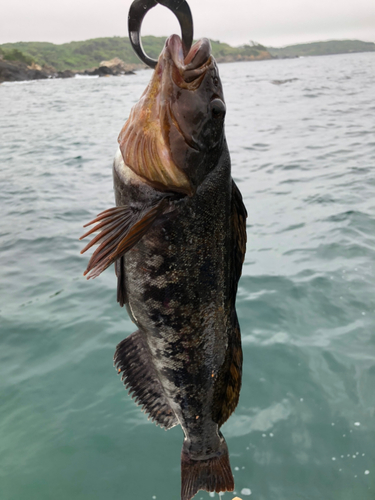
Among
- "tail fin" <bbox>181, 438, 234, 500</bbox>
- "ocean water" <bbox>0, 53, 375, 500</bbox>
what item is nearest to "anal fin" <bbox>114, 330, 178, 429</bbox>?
"tail fin" <bbox>181, 438, 234, 500</bbox>

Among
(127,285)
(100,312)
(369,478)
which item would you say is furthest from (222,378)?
(100,312)

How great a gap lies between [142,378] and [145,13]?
6.56 ft

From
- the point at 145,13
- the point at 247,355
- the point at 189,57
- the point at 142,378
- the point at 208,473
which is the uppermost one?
the point at 145,13

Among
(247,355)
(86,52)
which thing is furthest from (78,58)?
(247,355)

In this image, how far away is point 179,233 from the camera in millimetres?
2102

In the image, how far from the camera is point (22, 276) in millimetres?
7359

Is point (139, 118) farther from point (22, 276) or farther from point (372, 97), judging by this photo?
point (372, 97)

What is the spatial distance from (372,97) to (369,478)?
26.4 m

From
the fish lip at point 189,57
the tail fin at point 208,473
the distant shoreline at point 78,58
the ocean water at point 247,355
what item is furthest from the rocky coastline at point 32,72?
the tail fin at point 208,473

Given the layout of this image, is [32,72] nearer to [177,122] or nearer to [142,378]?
[142,378]

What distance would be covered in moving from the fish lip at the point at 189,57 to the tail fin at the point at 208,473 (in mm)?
2220

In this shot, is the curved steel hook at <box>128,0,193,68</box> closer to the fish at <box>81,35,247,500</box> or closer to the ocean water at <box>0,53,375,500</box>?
the fish at <box>81,35,247,500</box>

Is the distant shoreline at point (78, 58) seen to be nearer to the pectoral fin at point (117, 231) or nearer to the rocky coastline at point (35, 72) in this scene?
the rocky coastline at point (35, 72)

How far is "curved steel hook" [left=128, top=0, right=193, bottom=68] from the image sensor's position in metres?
1.51
